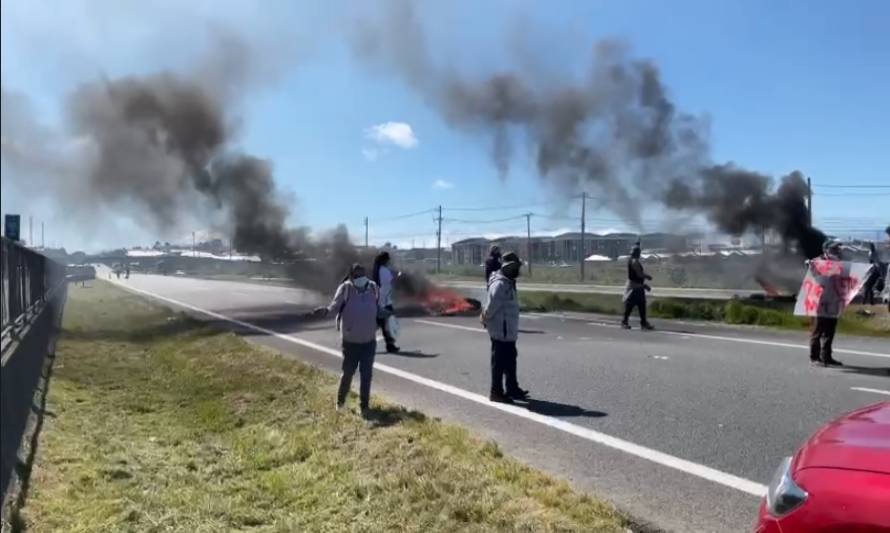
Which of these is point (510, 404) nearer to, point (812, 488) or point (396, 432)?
point (396, 432)

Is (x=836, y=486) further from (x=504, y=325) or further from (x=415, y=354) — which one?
(x=415, y=354)

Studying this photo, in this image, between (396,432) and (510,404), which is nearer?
(396,432)

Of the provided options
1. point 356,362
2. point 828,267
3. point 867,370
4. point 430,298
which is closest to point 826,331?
point 867,370

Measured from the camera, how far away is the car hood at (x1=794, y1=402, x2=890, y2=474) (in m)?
2.84

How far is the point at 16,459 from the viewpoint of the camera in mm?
5789

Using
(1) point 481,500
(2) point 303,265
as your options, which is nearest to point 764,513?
(1) point 481,500

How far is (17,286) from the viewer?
1015 centimetres

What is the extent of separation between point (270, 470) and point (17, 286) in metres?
6.04

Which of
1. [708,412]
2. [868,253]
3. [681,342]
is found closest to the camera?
[708,412]

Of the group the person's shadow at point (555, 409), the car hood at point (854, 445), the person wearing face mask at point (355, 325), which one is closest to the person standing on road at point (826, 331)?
the person's shadow at point (555, 409)

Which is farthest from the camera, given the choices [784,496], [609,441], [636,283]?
[636,283]

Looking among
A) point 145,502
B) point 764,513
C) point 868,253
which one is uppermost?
point 868,253

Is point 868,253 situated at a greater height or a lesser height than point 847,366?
greater

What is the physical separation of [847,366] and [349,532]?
812cm
